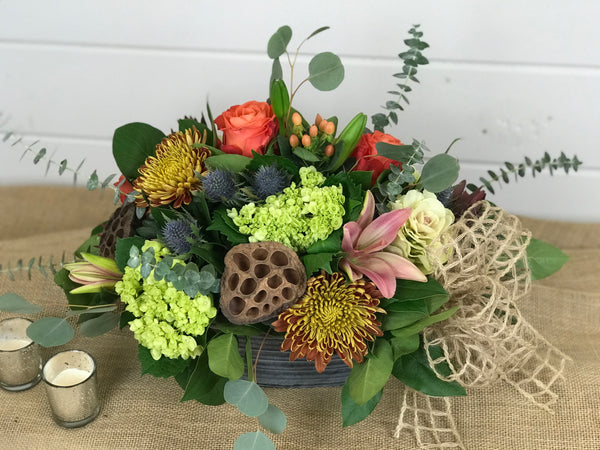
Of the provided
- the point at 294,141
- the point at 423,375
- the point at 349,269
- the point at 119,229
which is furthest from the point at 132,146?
the point at 423,375

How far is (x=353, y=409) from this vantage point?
0.71 metres

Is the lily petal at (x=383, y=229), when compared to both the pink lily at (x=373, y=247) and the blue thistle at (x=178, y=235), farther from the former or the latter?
the blue thistle at (x=178, y=235)

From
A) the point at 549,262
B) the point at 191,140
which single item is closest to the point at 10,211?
the point at 191,140

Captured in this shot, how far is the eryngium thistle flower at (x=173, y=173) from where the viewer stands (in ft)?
2.37

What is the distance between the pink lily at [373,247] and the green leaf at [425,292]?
21 mm

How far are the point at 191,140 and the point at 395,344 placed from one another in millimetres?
325

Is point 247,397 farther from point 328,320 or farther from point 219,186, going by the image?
point 219,186

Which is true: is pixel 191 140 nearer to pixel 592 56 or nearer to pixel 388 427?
pixel 388 427

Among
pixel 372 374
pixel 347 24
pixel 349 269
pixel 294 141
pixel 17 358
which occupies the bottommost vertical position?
pixel 17 358

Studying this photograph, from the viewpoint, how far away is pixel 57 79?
1214 millimetres

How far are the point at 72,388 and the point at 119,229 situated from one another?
18 centimetres

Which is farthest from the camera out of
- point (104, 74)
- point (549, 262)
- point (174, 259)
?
point (104, 74)

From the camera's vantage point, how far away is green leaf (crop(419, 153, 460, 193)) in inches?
27.1

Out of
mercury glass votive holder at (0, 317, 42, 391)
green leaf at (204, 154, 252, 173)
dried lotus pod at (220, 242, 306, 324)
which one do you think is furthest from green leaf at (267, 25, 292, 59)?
mercury glass votive holder at (0, 317, 42, 391)
